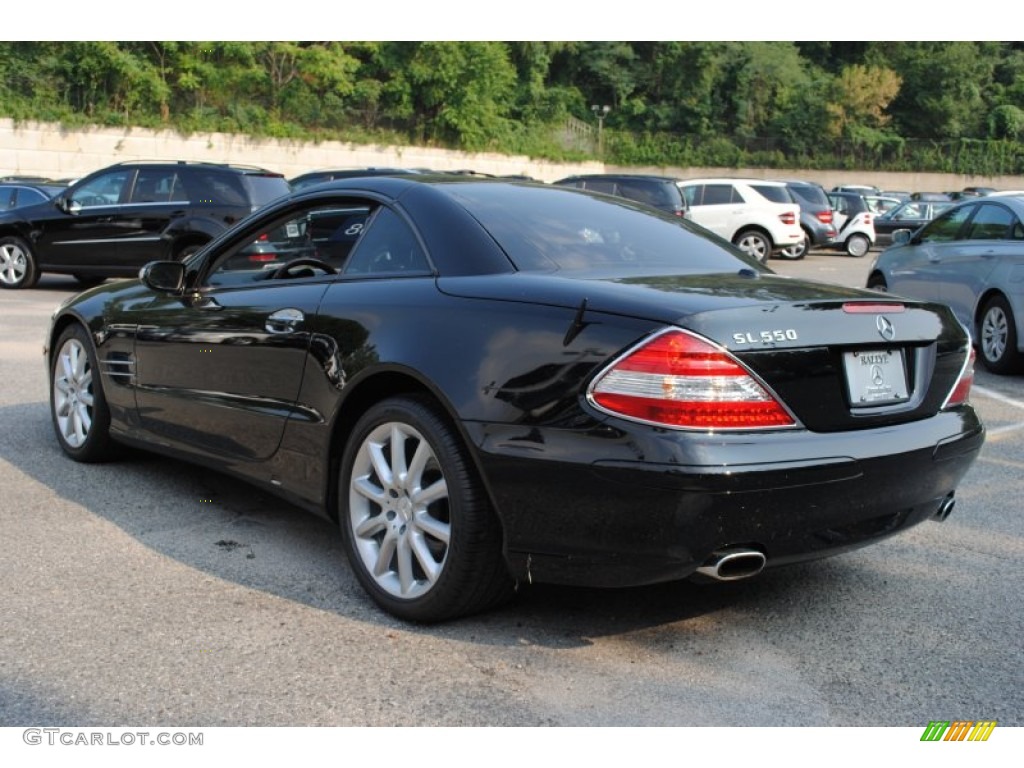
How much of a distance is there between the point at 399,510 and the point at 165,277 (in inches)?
81.0

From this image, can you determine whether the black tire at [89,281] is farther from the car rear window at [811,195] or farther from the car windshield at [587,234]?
the car rear window at [811,195]

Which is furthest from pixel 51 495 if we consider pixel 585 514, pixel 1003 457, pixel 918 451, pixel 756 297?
pixel 1003 457

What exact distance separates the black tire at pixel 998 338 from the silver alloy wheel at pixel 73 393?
289 inches

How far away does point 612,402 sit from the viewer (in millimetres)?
3252

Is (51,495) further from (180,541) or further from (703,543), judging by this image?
(703,543)

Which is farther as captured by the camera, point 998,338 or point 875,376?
point 998,338

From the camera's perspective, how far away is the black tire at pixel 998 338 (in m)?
9.51

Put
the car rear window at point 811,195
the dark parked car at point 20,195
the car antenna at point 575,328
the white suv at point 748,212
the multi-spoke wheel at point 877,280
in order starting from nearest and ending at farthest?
the car antenna at point 575,328, the multi-spoke wheel at point 877,280, the dark parked car at point 20,195, the white suv at point 748,212, the car rear window at point 811,195

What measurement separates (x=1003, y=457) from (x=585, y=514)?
415 cm

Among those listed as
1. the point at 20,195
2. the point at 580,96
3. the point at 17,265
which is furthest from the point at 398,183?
the point at 580,96

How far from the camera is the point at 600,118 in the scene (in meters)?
75.9

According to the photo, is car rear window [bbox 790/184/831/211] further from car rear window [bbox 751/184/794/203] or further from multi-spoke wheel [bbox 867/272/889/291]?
multi-spoke wheel [bbox 867/272/889/291]

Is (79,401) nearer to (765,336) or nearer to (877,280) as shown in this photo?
(765,336)

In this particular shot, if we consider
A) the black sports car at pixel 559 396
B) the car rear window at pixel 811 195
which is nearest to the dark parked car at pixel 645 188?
the car rear window at pixel 811 195
